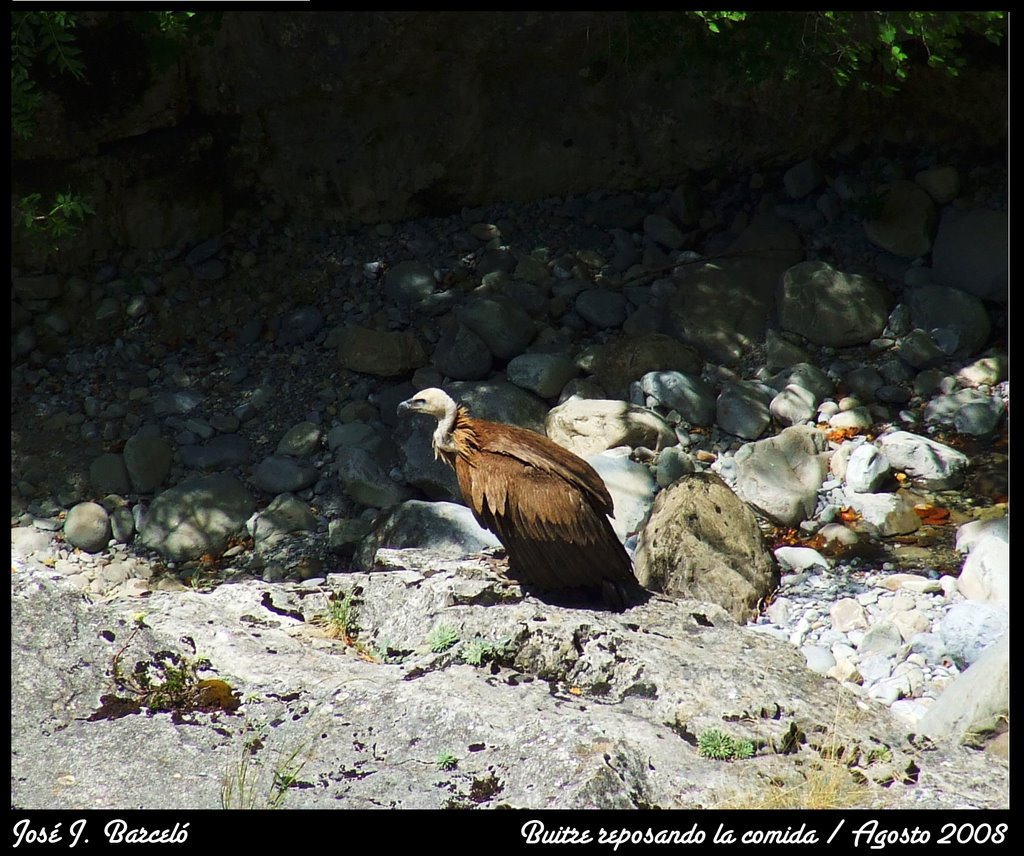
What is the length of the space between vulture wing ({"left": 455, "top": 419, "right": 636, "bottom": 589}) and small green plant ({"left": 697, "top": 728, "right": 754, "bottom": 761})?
128 centimetres

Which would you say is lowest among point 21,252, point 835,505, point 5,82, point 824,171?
point 835,505

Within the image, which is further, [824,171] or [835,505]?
[824,171]

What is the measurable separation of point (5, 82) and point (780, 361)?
6011 mm

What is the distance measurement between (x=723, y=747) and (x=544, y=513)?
1548 millimetres

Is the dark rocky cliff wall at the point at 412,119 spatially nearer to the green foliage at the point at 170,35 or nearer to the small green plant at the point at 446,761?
the green foliage at the point at 170,35

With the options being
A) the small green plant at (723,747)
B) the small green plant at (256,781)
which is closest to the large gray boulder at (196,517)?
the small green plant at (256,781)

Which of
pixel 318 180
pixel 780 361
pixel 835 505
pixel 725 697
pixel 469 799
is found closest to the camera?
pixel 469 799

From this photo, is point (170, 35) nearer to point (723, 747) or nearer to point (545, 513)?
point (545, 513)

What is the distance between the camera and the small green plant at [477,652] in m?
4.59

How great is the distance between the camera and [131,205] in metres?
10.3

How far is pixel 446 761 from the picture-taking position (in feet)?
12.5

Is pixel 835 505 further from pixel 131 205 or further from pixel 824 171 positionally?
pixel 131 205

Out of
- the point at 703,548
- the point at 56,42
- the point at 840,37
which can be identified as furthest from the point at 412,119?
the point at 703,548

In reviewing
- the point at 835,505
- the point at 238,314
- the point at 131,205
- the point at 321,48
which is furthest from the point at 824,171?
the point at 131,205
